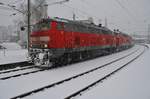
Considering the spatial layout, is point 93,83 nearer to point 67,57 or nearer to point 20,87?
point 20,87

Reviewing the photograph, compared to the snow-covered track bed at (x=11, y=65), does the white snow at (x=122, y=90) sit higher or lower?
lower

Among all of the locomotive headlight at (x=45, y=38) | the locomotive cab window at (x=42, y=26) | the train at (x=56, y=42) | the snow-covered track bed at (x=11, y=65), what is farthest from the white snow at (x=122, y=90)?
the snow-covered track bed at (x=11, y=65)

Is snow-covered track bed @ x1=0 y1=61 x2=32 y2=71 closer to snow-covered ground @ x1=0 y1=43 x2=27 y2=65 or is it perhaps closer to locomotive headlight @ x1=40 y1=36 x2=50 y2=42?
snow-covered ground @ x1=0 y1=43 x2=27 y2=65

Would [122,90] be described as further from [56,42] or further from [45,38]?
[45,38]

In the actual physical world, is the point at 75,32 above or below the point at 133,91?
above

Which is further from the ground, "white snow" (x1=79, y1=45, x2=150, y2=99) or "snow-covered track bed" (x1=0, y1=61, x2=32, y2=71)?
"snow-covered track bed" (x1=0, y1=61, x2=32, y2=71)

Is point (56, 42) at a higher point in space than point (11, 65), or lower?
→ higher

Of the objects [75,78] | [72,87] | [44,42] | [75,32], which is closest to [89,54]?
[75,32]

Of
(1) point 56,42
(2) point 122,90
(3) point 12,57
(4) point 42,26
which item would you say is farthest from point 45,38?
(3) point 12,57

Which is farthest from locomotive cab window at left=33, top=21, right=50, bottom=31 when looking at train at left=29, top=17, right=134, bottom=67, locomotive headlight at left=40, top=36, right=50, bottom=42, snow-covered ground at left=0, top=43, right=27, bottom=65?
snow-covered ground at left=0, top=43, right=27, bottom=65

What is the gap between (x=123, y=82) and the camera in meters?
9.69

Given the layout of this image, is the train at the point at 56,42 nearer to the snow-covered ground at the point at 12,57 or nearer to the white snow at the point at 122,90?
the snow-covered ground at the point at 12,57

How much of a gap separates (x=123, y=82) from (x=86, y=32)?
29.8ft

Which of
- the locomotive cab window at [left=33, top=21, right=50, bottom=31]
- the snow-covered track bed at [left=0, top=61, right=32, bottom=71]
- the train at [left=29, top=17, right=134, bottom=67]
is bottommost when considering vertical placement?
the snow-covered track bed at [left=0, top=61, right=32, bottom=71]
